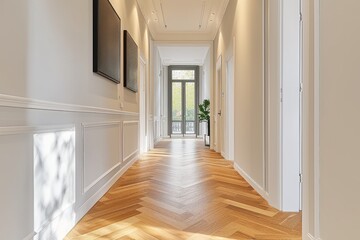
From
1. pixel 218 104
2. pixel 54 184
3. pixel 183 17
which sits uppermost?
pixel 183 17

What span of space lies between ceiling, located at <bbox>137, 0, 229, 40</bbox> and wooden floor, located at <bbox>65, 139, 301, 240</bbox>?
361cm

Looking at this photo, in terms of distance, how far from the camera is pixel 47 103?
163 centimetres

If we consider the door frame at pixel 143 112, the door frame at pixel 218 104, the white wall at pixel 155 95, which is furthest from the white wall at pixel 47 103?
the white wall at pixel 155 95

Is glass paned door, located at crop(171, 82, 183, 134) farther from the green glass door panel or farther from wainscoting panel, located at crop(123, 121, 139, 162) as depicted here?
wainscoting panel, located at crop(123, 121, 139, 162)

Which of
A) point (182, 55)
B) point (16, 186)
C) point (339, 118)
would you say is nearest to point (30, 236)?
point (16, 186)

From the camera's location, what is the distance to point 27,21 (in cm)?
144

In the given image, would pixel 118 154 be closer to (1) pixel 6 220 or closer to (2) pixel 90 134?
(2) pixel 90 134

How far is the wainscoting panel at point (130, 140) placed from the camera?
413cm

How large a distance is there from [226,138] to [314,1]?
405 centimetres

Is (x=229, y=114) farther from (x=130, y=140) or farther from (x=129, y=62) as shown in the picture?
(x=129, y=62)

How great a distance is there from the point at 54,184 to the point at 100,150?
1050 mm

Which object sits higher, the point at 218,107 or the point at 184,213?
the point at 218,107

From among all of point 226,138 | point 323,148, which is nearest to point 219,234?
point 323,148

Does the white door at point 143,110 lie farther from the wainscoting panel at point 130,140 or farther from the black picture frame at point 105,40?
the black picture frame at point 105,40
